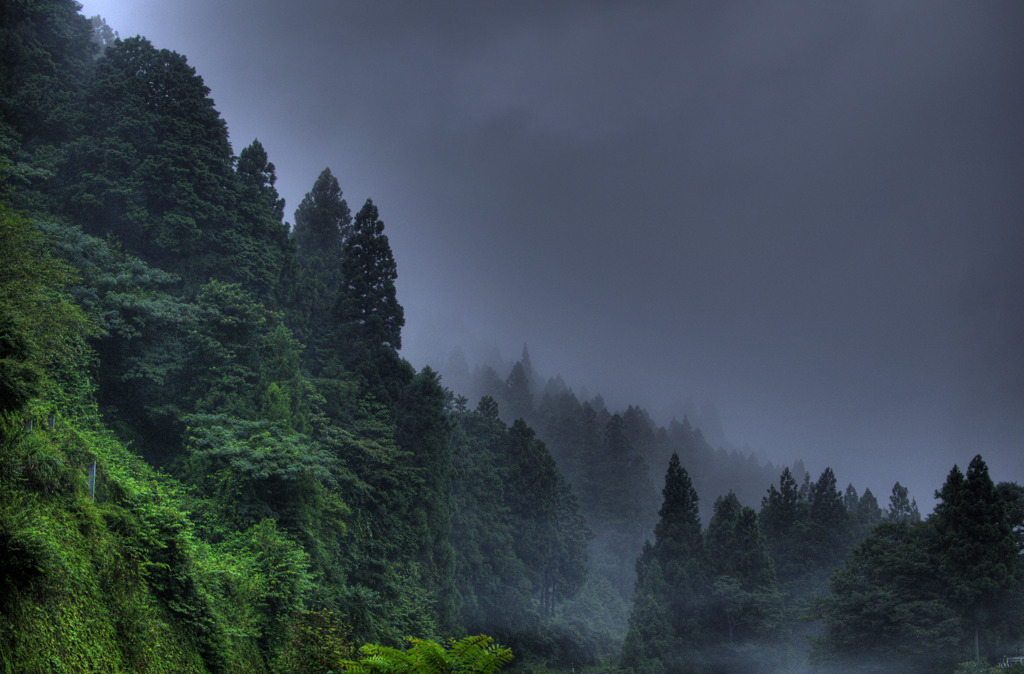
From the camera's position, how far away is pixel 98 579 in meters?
10.5

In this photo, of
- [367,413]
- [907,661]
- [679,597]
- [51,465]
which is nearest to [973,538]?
[907,661]

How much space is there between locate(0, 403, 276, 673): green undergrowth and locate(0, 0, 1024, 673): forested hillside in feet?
0.15

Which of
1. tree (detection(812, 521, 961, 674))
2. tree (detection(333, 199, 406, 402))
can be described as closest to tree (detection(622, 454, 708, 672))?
tree (detection(812, 521, 961, 674))

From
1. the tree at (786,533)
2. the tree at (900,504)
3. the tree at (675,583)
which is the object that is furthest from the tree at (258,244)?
the tree at (900,504)

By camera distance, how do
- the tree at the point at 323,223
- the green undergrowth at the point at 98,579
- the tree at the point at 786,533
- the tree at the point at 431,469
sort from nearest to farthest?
the green undergrowth at the point at 98,579 → the tree at the point at 431,469 → the tree at the point at 323,223 → the tree at the point at 786,533

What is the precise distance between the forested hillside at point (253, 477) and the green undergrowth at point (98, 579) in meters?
0.05

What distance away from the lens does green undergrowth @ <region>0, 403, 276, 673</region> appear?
829cm

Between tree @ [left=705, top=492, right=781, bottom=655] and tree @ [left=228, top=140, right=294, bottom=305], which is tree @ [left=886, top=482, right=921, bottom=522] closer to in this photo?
tree @ [left=705, top=492, right=781, bottom=655]

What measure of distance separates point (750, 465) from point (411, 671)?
559 ft

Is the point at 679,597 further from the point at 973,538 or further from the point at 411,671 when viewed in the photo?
the point at 411,671

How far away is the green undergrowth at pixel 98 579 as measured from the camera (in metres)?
8.29

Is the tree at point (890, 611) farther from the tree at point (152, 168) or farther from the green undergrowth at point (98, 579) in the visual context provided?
the tree at point (152, 168)

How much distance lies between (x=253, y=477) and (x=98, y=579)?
9.70 m

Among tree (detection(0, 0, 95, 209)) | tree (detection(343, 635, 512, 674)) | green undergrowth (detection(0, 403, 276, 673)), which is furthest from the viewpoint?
tree (detection(0, 0, 95, 209))
